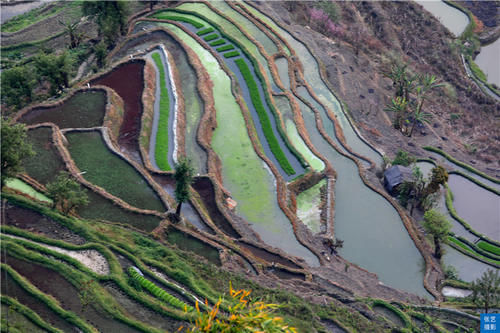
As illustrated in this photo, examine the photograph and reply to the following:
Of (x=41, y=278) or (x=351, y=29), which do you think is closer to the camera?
(x=41, y=278)

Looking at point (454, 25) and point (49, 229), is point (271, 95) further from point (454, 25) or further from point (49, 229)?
point (454, 25)

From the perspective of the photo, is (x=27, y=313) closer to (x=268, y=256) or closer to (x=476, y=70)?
(x=268, y=256)

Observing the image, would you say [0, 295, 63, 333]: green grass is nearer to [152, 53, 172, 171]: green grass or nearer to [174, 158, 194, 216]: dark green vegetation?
[174, 158, 194, 216]: dark green vegetation

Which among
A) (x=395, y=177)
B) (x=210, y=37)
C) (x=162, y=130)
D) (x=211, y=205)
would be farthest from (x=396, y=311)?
(x=210, y=37)

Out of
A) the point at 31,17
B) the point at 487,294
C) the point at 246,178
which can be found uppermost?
the point at 31,17

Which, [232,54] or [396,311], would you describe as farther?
[232,54]

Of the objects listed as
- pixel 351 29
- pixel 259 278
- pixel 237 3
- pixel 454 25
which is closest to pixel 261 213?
pixel 259 278
